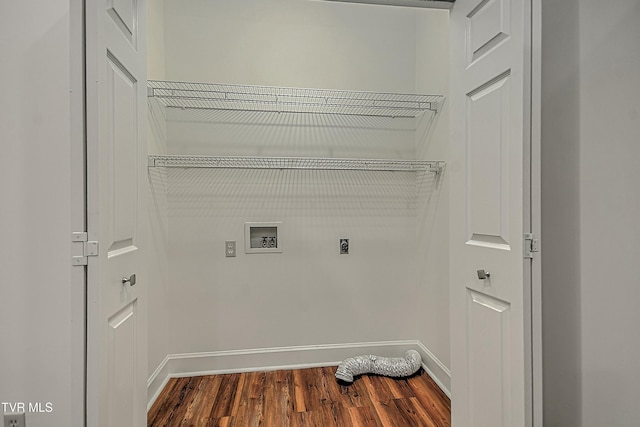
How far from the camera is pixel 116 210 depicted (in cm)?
109

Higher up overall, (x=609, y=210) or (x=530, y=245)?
(x=609, y=210)

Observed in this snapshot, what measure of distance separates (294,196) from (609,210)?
A: 1758 millimetres

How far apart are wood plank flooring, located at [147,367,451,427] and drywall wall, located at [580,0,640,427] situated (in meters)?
0.90

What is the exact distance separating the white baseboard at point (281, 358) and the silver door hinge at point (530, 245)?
1.45 meters

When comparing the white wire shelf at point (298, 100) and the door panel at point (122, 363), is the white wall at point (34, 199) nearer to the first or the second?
the door panel at point (122, 363)

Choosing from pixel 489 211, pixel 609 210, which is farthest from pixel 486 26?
pixel 609 210

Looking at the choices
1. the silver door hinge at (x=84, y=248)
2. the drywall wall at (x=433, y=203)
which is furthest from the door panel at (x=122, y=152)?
the drywall wall at (x=433, y=203)

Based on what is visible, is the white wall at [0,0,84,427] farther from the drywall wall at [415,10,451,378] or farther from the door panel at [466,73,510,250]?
the drywall wall at [415,10,451,378]

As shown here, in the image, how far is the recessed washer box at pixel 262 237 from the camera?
2357mm

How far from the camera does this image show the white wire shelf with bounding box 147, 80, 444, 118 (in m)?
2.19

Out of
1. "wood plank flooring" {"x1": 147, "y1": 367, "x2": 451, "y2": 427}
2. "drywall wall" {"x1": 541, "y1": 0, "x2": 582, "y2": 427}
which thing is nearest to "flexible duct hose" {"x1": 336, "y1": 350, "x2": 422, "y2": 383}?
"wood plank flooring" {"x1": 147, "y1": 367, "x2": 451, "y2": 427}

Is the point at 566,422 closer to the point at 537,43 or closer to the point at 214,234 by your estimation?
the point at 537,43

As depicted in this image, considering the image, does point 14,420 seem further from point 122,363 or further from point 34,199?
point 34,199

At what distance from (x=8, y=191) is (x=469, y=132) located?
1790mm
